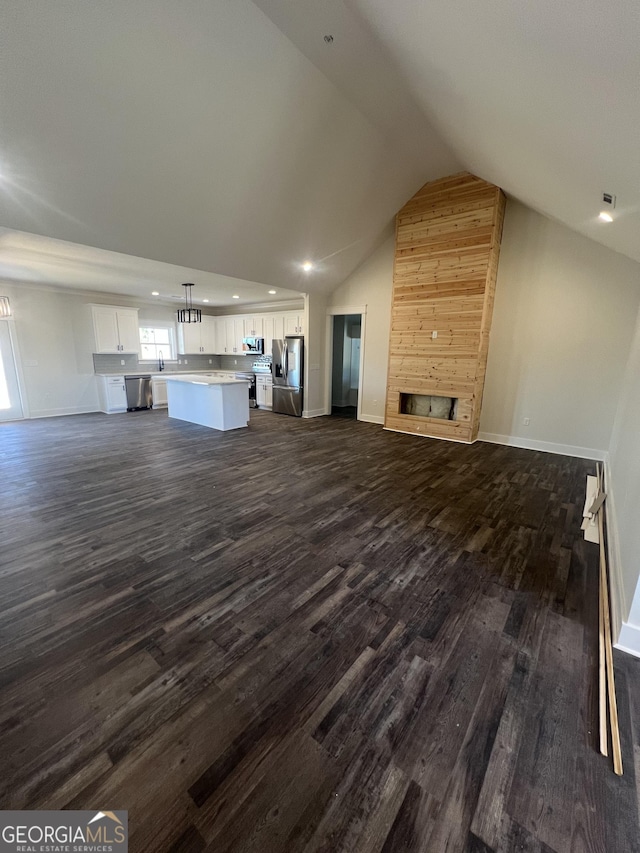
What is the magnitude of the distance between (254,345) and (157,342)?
2.74 meters

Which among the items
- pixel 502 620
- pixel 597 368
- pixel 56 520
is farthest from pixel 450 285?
pixel 56 520

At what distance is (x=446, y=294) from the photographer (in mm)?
5484

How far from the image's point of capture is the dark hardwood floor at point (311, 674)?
1124 mm

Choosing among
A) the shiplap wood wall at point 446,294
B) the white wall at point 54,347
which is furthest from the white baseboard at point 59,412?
the shiplap wood wall at point 446,294

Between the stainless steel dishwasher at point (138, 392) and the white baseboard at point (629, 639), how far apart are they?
29.6 ft

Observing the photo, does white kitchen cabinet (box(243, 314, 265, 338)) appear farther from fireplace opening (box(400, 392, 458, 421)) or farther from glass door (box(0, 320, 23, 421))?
glass door (box(0, 320, 23, 421))

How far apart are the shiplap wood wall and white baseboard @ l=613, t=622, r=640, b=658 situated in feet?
13.1

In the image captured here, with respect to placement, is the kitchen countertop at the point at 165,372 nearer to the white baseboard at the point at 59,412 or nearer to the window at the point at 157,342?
the window at the point at 157,342

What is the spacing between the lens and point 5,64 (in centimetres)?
224

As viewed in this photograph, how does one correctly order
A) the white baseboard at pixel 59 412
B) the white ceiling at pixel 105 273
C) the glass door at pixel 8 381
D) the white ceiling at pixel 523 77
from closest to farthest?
the white ceiling at pixel 523 77 → the white ceiling at pixel 105 273 → the glass door at pixel 8 381 → the white baseboard at pixel 59 412

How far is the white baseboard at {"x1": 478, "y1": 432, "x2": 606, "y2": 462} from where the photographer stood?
5.01 m

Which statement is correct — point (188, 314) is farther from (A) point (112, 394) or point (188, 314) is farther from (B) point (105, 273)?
(A) point (112, 394)

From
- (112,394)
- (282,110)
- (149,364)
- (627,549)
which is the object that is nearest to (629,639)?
(627,549)

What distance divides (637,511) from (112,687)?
9.85 ft
